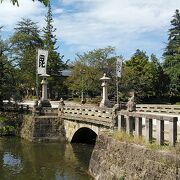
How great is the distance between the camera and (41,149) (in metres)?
29.1

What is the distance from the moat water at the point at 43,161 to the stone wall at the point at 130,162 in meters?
2.32

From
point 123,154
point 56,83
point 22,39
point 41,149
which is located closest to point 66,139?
point 41,149

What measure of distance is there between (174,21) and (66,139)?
142 feet

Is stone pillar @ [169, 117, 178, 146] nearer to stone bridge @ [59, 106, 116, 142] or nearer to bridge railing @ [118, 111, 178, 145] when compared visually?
bridge railing @ [118, 111, 178, 145]

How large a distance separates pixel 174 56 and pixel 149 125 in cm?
4904

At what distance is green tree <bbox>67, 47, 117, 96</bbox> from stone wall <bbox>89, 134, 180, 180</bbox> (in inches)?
1382

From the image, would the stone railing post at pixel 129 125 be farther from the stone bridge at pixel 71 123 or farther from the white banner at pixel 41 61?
the white banner at pixel 41 61

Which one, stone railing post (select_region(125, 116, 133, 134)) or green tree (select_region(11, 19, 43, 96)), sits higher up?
green tree (select_region(11, 19, 43, 96))

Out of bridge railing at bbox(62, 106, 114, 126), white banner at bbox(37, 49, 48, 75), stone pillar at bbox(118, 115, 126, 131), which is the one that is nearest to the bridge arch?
bridge railing at bbox(62, 106, 114, 126)

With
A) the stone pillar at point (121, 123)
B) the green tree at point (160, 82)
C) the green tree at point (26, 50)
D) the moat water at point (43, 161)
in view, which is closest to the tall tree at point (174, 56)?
the green tree at point (160, 82)

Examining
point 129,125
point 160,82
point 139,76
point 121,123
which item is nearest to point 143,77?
point 139,76

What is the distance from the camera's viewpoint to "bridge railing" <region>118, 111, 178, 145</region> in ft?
42.7

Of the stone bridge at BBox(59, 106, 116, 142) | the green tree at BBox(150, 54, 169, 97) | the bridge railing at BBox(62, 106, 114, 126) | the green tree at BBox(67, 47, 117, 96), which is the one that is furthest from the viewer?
the green tree at BBox(150, 54, 169, 97)

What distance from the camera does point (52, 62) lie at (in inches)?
2557
